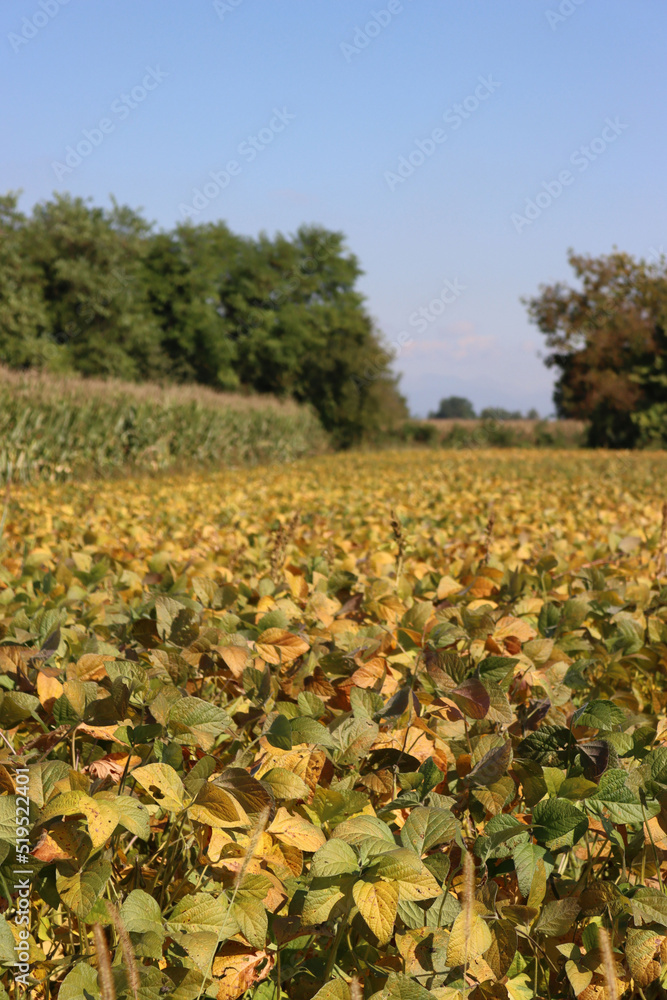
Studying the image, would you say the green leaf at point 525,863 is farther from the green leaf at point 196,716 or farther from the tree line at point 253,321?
the tree line at point 253,321

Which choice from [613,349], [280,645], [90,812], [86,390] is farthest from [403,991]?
[613,349]

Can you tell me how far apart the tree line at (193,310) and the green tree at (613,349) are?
369 inches

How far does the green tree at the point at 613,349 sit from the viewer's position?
29.6 meters

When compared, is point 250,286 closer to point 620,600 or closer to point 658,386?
point 658,386

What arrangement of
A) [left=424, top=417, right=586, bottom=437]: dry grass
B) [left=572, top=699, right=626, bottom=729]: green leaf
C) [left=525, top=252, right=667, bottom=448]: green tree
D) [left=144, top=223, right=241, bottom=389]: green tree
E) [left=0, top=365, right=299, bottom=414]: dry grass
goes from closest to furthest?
1. [left=572, top=699, right=626, bottom=729]: green leaf
2. [left=0, top=365, right=299, bottom=414]: dry grass
3. [left=525, top=252, right=667, bottom=448]: green tree
4. [left=424, top=417, right=586, bottom=437]: dry grass
5. [left=144, top=223, right=241, bottom=389]: green tree

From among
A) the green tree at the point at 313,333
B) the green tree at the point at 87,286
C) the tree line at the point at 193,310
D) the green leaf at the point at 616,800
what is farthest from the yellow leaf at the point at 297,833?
the green tree at the point at 87,286

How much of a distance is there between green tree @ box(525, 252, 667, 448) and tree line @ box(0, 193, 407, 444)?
9.38 metres

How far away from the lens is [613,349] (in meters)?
34.0

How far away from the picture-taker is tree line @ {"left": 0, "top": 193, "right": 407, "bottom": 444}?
33.3 metres

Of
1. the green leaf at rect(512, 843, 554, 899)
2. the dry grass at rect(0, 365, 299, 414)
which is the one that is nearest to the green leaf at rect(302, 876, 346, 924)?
the green leaf at rect(512, 843, 554, 899)

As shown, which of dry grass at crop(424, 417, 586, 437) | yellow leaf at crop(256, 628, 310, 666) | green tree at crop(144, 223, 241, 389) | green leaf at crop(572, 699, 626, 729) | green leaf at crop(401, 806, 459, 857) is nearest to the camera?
green leaf at crop(401, 806, 459, 857)

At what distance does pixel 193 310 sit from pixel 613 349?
2218 centimetres

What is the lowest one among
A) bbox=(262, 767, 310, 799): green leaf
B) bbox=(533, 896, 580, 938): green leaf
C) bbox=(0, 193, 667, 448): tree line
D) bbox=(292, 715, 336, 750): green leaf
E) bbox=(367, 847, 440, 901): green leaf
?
bbox=(533, 896, 580, 938): green leaf

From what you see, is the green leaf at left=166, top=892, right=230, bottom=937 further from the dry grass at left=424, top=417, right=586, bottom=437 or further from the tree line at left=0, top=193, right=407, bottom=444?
the dry grass at left=424, top=417, right=586, bottom=437
